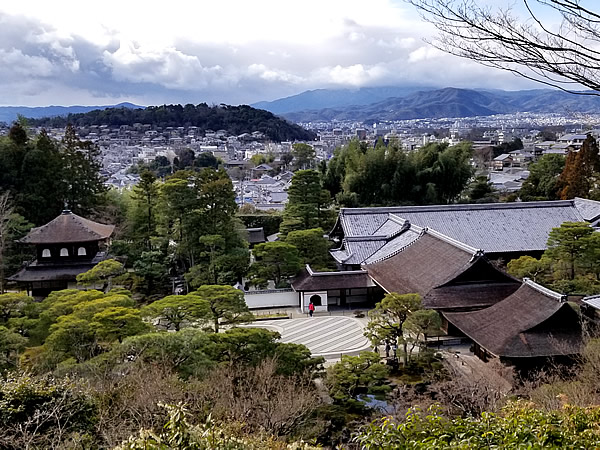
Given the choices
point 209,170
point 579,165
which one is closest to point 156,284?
point 209,170

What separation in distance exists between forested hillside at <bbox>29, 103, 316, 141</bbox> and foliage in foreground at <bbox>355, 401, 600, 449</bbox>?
357 feet

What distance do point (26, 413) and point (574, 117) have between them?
7.69 m

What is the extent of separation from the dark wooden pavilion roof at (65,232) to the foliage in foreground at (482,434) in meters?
17.7

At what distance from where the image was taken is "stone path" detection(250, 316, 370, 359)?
592 inches

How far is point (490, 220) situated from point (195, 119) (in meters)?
100

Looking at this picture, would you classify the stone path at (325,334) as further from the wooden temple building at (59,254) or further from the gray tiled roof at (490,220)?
the wooden temple building at (59,254)

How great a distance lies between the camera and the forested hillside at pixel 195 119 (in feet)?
373

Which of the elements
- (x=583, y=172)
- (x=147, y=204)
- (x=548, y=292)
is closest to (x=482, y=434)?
(x=548, y=292)

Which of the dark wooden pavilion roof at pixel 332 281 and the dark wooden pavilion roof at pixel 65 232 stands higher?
the dark wooden pavilion roof at pixel 65 232

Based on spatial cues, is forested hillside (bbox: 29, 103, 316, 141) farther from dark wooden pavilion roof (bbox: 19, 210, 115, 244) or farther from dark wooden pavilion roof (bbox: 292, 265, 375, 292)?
dark wooden pavilion roof (bbox: 292, 265, 375, 292)

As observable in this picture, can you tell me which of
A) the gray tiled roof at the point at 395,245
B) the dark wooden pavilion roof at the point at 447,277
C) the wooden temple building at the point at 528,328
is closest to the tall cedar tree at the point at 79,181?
the gray tiled roof at the point at 395,245

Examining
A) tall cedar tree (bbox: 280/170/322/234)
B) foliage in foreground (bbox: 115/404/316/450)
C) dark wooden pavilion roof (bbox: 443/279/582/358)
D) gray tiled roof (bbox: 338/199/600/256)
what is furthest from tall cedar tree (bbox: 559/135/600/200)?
foliage in foreground (bbox: 115/404/316/450)

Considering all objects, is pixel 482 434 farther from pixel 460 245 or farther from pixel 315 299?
pixel 315 299

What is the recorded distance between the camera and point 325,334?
642 inches
